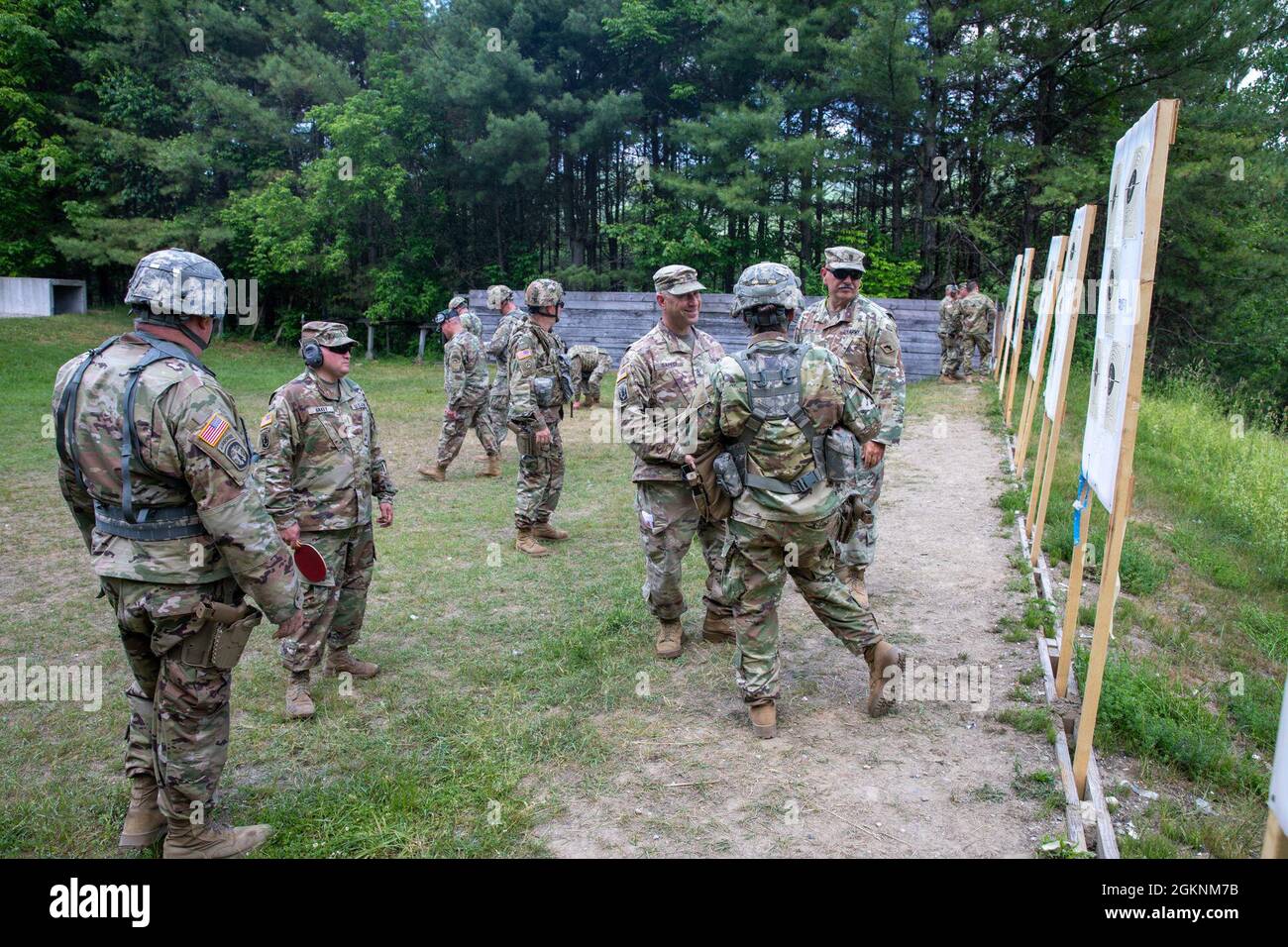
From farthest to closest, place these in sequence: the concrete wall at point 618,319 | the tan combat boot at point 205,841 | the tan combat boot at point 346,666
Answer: the concrete wall at point 618,319, the tan combat boot at point 346,666, the tan combat boot at point 205,841

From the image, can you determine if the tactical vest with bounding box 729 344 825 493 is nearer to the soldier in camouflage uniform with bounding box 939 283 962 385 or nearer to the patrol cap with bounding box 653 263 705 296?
the patrol cap with bounding box 653 263 705 296

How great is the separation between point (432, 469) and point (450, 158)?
17.3 metres

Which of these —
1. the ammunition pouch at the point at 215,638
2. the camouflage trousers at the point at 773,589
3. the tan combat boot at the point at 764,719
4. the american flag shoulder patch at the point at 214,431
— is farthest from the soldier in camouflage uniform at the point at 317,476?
the tan combat boot at the point at 764,719

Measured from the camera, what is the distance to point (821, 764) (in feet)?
13.4

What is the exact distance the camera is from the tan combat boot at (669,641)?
533cm

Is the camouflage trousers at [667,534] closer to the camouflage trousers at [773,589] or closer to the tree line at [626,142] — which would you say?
the camouflage trousers at [773,589]

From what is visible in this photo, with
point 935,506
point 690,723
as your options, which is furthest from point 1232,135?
point 690,723

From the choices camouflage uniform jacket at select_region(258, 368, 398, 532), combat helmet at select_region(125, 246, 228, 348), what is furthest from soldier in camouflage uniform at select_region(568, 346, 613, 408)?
combat helmet at select_region(125, 246, 228, 348)

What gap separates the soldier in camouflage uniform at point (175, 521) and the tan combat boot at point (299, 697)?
1.06 m

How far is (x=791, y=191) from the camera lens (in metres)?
22.1

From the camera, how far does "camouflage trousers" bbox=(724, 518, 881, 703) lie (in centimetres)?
430

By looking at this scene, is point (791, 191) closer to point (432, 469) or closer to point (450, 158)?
point (450, 158)

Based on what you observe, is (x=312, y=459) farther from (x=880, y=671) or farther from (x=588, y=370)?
(x=588, y=370)

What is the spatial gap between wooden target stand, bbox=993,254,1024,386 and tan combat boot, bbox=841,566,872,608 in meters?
9.00
